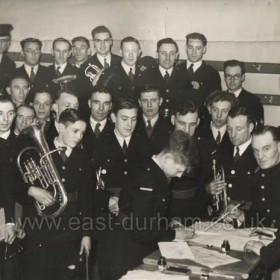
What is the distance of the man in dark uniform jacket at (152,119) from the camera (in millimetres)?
4891

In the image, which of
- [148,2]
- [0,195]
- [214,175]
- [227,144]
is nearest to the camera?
[0,195]

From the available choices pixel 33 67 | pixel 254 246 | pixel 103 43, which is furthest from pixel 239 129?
pixel 33 67

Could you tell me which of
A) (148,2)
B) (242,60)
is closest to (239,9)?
(242,60)

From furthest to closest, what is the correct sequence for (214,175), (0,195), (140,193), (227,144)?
(227,144), (214,175), (0,195), (140,193)

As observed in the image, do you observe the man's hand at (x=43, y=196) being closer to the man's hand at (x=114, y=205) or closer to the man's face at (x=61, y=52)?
the man's hand at (x=114, y=205)

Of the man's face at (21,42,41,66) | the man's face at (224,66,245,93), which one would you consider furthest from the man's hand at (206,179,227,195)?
the man's face at (21,42,41,66)

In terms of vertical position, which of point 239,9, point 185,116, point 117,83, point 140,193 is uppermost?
point 239,9

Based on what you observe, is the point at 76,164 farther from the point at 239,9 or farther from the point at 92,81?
the point at 239,9

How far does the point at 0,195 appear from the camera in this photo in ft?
12.0

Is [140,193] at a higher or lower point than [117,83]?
lower

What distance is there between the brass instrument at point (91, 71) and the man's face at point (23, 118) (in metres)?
1.21

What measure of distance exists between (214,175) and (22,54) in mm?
3012

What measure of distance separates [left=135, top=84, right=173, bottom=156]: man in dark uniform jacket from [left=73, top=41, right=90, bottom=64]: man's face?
1.07 metres

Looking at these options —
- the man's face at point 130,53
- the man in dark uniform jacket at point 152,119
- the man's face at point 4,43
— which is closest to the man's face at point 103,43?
the man's face at point 130,53
